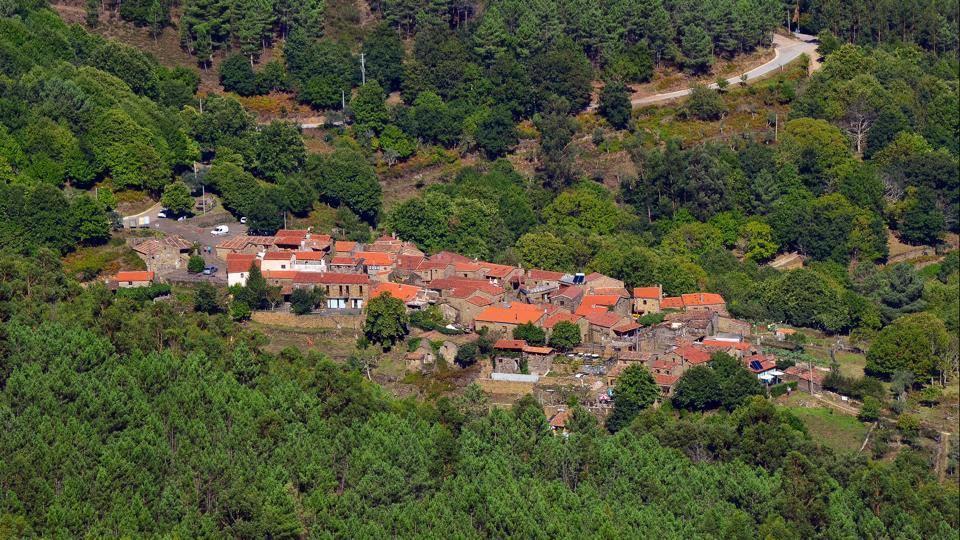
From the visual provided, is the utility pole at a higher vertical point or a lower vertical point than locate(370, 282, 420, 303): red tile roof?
higher

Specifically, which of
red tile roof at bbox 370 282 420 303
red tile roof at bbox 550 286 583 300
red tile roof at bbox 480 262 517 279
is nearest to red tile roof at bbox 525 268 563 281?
red tile roof at bbox 480 262 517 279

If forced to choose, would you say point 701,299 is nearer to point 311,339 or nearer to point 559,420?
point 559,420

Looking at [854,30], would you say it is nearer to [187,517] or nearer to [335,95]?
[335,95]

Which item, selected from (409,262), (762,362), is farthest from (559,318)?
(762,362)

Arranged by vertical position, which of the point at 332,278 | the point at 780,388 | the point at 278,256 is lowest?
the point at 780,388

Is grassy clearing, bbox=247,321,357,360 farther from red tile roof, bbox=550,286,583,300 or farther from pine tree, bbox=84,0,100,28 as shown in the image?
pine tree, bbox=84,0,100,28

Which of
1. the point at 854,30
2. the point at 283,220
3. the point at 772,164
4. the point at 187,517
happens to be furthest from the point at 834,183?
the point at 187,517

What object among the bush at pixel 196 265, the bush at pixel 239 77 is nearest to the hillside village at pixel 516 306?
the bush at pixel 196 265
